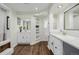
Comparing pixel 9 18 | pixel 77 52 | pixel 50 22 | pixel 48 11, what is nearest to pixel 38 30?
pixel 50 22

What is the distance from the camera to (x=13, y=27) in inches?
73.0

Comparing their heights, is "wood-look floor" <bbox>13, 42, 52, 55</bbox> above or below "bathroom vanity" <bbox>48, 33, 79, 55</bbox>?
below

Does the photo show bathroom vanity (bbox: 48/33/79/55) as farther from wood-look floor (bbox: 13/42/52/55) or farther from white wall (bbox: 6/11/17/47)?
white wall (bbox: 6/11/17/47)

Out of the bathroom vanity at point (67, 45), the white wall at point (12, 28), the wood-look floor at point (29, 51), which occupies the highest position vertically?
the white wall at point (12, 28)

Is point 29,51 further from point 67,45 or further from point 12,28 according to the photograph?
point 67,45

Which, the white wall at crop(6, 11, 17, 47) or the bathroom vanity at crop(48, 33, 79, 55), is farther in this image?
the white wall at crop(6, 11, 17, 47)

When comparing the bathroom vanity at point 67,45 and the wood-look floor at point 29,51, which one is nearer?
the bathroom vanity at point 67,45

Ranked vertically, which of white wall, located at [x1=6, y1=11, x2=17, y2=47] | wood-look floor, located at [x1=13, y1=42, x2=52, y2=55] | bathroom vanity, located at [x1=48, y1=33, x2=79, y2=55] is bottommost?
wood-look floor, located at [x1=13, y1=42, x2=52, y2=55]

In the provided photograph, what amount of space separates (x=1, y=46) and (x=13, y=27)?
49 centimetres

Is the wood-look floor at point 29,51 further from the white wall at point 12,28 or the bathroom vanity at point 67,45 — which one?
the bathroom vanity at point 67,45

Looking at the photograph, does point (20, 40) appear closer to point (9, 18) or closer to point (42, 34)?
point (9, 18)

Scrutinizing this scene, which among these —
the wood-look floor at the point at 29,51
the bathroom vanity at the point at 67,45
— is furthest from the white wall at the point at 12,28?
the bathroom vanity at the point at 67,45

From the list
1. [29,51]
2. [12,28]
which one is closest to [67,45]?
[29,51]

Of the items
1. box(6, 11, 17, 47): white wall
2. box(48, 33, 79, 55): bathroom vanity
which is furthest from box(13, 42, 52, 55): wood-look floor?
box(48, 33, 79, 55): bathroom vanity
